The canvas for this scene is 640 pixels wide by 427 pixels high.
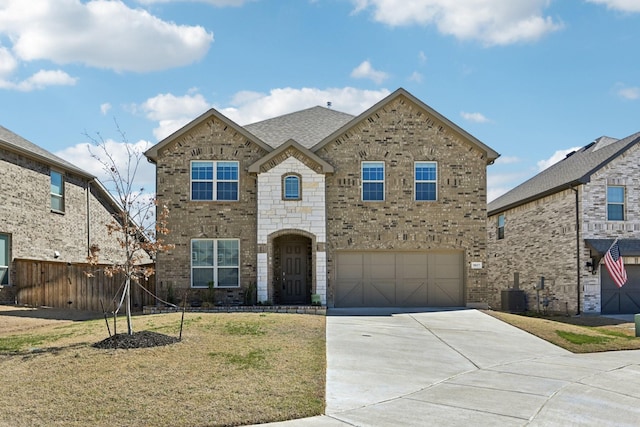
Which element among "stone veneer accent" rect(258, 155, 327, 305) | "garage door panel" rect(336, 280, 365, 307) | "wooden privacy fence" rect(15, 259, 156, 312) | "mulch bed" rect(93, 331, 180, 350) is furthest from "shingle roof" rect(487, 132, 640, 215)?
"mulch bed" rect(93, 331, 180, 350)

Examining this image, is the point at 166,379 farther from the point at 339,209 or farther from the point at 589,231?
the point at 589,231

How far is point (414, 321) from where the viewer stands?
60.8 ft

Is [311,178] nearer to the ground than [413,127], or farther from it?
nearer to the ground

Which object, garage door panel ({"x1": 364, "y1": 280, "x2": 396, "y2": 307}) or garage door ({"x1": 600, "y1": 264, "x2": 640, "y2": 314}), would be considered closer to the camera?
garage door panel ({"x1": 364, "y1": 280, "x2": 396, "y2": 307})

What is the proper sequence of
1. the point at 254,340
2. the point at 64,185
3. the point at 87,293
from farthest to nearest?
the point at 64,185, the point at 87,293, the point at 254,340

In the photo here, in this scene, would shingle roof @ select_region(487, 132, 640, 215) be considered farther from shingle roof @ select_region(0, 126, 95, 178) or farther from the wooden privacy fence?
shingle roof @ select_region(0, 126, 95, 178)

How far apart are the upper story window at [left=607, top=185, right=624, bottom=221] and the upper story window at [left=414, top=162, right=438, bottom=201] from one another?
703 centimetres

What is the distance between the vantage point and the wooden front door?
75.4 feet

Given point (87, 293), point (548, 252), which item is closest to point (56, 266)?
point (87, 293)

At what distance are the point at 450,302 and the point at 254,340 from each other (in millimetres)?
11576

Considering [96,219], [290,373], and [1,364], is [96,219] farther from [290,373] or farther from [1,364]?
[290,373]

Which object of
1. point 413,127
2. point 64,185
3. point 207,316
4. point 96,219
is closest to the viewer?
point 207,316

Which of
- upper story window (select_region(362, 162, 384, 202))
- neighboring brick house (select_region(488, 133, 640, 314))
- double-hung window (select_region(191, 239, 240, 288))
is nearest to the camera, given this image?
double-hung window (select_region(191, 239, 240, 288))

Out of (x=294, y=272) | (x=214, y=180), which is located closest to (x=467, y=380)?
(x=294, y=272)
